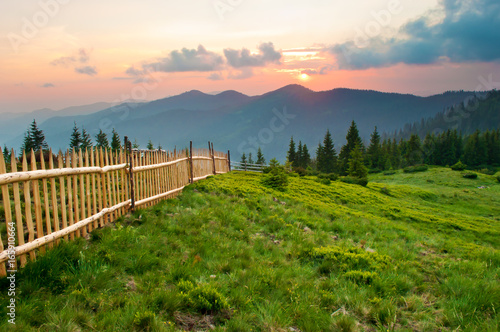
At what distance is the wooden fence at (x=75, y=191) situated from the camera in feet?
13.2

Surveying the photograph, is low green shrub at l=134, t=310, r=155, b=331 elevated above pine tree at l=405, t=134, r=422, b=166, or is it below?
above

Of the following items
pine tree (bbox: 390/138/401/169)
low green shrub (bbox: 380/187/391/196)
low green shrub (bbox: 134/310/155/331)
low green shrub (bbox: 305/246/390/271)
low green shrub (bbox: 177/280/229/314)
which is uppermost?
low green shrub (bbox: 134/310/155/331)

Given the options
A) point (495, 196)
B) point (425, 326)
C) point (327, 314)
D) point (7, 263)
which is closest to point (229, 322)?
point (327, 314)

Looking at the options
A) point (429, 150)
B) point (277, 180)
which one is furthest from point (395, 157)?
point (277, 180)

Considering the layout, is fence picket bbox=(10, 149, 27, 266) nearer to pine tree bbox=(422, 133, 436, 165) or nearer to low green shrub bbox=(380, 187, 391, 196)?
low green shrub bbox=(380, 187, 391, 196)

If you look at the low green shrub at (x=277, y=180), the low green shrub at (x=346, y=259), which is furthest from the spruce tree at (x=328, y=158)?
the low green shrub at (x=346, y=259)

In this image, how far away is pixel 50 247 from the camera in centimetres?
459

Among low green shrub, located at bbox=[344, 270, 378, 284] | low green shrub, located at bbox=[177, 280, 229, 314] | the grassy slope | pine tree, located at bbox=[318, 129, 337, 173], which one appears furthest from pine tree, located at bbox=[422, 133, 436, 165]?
low green shrub, located at bbox=[177, 280, 229, 314]

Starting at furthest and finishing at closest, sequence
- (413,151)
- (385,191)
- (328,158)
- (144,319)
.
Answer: (413,151), (328,158), (385,191), (144,319)

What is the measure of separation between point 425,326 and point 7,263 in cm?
580

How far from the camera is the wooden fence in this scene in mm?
4012

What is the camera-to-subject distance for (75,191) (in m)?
5.34

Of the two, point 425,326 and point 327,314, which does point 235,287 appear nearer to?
point 327,314

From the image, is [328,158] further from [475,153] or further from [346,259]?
[346,259]
